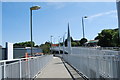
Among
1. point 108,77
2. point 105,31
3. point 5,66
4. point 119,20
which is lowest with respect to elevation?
point 108,77

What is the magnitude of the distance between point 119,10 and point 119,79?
1.92 metres

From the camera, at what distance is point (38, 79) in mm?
10664

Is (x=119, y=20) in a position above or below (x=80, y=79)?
above

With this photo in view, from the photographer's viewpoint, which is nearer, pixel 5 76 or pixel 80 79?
pixel 5 76

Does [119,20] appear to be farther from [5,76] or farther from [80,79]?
[80,79]

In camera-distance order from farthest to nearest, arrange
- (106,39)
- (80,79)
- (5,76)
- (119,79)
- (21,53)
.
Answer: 1. (106,39)
2. (21,53)
3. (80,79)
4. (5,76)
5. (119,79)

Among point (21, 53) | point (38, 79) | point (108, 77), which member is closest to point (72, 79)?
point (38, 79)

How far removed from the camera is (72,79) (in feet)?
34.7

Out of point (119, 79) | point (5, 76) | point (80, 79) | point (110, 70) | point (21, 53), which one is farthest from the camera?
point (21, 53)

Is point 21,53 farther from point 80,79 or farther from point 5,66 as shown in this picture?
point 5,66

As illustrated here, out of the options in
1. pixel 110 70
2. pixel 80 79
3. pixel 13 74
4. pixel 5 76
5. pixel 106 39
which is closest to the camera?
pixel 5 76

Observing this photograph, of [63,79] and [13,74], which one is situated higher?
[13,74]

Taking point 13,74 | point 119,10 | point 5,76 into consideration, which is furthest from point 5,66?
point 119,10

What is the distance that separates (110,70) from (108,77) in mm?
353
